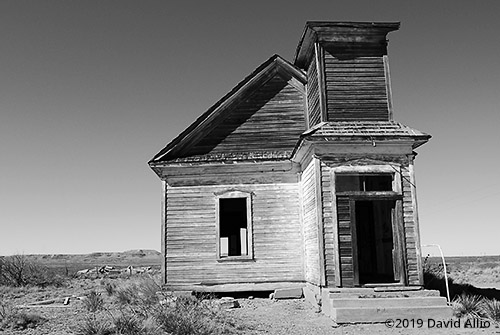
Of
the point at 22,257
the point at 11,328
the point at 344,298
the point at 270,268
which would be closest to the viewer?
the point at 11,328

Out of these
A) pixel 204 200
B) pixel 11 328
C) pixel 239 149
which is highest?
pixel 239 149

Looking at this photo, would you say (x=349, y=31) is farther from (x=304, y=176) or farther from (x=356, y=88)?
(x=304, y=176)

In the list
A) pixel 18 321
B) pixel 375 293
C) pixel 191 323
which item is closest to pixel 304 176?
pixel 375 293

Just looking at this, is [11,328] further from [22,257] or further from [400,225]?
[22,257]

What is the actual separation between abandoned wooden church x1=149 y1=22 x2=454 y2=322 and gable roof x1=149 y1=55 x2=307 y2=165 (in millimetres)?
30

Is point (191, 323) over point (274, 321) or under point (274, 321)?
over

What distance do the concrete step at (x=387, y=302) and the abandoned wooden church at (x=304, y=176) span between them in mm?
565

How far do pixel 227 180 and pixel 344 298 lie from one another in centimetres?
502

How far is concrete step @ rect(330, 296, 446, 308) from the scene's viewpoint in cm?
999

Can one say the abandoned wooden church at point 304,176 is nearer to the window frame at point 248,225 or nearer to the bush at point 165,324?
the window frame at point 248,225

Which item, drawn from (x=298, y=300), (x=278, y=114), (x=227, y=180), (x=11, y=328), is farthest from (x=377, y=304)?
(x=11, y=328)

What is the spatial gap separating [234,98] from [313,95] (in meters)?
2.47

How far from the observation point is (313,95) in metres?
13.3

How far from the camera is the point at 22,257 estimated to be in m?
24.4
